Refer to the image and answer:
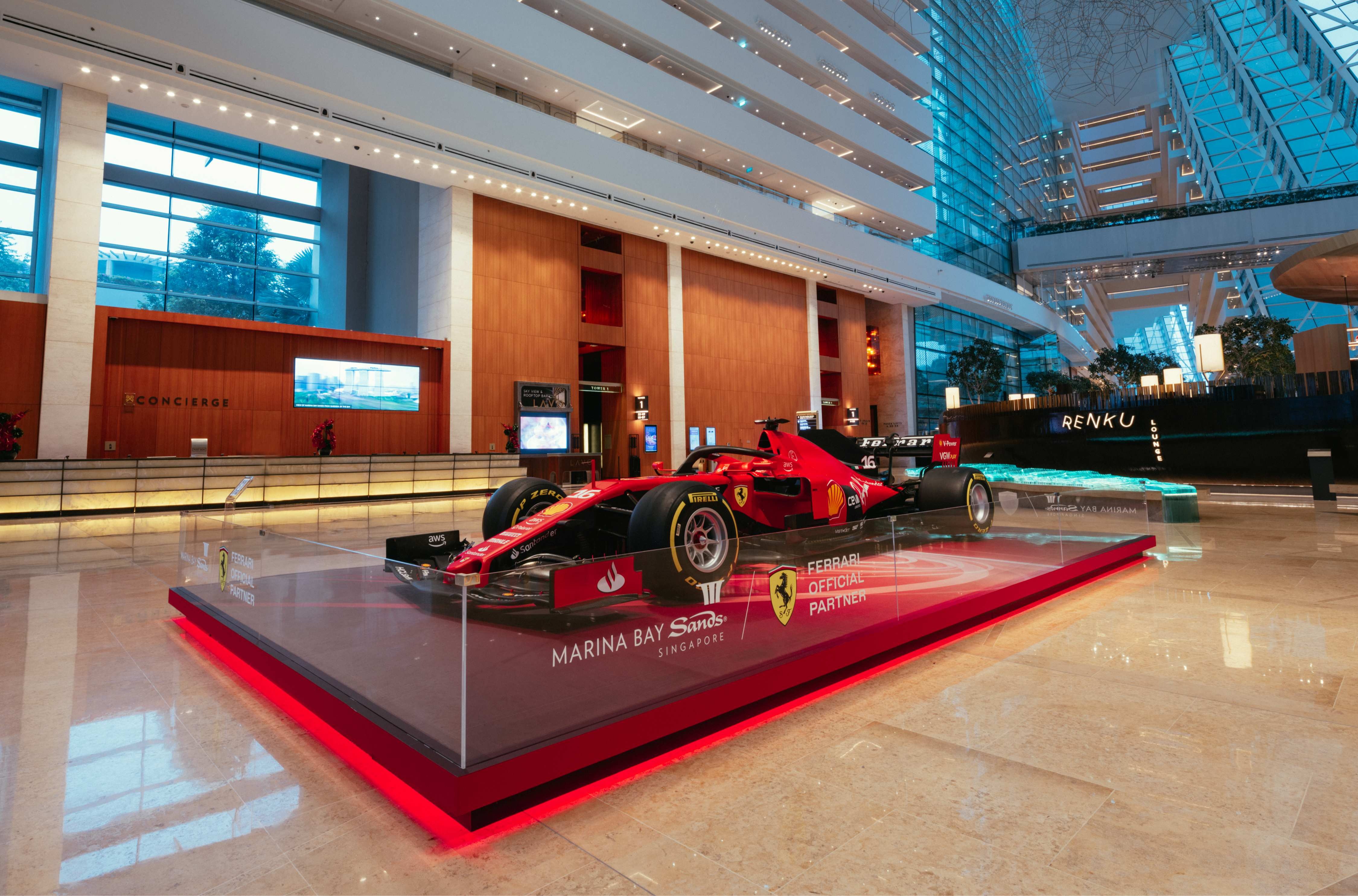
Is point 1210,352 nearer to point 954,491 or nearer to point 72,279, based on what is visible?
point 954,491

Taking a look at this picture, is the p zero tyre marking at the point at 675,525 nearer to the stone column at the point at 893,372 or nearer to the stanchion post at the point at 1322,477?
the stanchion post at the point at 1322,477

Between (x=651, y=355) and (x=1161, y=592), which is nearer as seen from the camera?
(x=1161, y=592)

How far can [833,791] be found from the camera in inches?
75.0

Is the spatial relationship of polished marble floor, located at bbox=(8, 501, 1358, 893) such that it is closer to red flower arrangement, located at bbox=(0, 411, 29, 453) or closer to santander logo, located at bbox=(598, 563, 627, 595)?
santander logo, located at bbox=(598, 563, 627, 595)

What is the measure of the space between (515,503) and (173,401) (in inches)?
510

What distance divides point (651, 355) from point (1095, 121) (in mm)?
45966

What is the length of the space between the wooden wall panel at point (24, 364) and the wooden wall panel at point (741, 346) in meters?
15.3

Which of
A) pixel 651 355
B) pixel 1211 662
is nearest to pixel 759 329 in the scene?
pixel 651 355

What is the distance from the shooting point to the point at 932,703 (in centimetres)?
262

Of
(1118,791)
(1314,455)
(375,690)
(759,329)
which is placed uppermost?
(759,329)

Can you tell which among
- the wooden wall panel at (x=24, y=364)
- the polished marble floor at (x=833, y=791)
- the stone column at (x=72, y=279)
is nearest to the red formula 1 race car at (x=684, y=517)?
the polished marble floor at (x=833, y=791)

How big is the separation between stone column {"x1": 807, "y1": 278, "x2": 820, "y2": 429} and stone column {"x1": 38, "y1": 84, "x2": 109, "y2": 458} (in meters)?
21.2

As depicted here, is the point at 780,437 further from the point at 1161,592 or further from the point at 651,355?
the point at 651,355

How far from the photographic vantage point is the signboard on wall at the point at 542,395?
1723 cm
